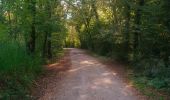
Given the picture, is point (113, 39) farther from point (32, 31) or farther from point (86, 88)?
point (86, 88)

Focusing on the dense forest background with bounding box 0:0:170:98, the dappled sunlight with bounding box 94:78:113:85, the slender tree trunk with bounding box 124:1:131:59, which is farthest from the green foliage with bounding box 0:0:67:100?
the slender tree trunk with bounding box 124:1:131:59

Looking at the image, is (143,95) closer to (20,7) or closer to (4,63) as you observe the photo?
(4,63)

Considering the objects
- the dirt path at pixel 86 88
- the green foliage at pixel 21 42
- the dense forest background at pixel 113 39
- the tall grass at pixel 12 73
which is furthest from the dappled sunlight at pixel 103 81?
the tall grass at pixel 12 73

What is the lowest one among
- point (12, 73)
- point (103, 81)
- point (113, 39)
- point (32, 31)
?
point (103, 81)

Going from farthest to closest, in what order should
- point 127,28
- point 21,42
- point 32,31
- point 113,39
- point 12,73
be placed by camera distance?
point 113,39 < point 127,28 < point 32,31 < point 21,42 < point 12,73

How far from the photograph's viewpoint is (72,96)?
11273 millimetres

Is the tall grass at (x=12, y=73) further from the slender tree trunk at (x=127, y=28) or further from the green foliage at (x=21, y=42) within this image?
the slender tree trunk at (x=127, y=28)

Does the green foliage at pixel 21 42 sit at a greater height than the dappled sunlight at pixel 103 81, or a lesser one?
greater

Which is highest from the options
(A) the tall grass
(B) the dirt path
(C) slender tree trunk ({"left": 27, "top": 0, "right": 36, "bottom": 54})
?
(C) slender tree trunk ({"left": 27, "top": 0, "right": 36, "bottom": 54})

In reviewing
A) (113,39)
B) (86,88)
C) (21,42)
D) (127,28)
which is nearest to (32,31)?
(21,42)

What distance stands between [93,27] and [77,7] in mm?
5246

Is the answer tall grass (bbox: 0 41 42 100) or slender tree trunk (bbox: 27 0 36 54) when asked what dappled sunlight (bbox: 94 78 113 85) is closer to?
tall grass (bbox: 0 41 42 100)

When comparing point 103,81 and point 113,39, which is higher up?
point 113,39

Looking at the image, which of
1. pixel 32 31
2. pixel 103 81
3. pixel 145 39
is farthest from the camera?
pixel 32 31
